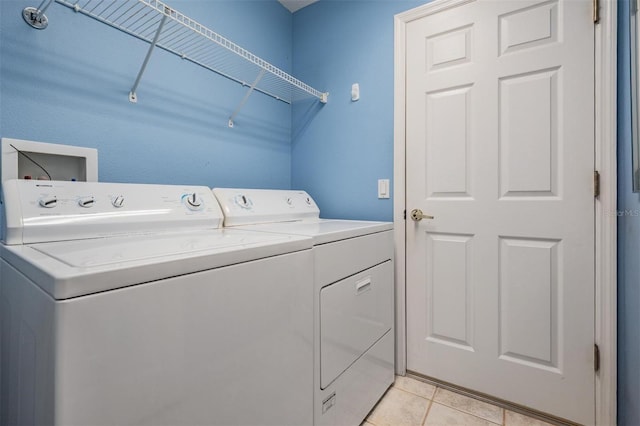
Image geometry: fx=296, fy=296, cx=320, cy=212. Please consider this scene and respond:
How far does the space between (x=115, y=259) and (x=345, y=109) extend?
1.69 m

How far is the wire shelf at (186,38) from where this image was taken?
1.21 meters

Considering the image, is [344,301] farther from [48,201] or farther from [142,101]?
[142,101]

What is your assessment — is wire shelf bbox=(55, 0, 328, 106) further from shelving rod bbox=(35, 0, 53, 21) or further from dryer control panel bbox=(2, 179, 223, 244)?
dryer control panel bbox=(2, 179, 223, 244)

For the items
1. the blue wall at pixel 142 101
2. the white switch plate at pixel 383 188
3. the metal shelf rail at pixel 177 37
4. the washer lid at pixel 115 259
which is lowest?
the washer lid at pixel 115 259

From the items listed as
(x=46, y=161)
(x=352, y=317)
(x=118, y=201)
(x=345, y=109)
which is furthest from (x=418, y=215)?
(x=46, y=161)

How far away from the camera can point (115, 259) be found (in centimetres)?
64

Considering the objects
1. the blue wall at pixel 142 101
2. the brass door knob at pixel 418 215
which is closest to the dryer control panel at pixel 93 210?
the blue wall at pixel 142 101

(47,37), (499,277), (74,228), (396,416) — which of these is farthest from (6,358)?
(499,277)

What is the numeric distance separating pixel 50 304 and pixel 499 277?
1.72 m

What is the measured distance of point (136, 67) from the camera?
4.50 ft

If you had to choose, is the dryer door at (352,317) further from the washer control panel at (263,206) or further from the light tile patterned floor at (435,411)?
the washer control panel at (263,206)

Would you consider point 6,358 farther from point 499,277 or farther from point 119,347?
point 499,277

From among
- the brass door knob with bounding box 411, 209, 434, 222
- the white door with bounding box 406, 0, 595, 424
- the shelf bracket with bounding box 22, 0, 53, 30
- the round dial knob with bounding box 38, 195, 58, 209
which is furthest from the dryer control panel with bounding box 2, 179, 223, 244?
the white door with bounding box 406, 0, 595, 424

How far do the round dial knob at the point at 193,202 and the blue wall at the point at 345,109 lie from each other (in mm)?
951
